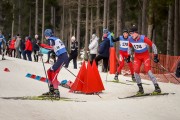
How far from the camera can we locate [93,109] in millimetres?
10203

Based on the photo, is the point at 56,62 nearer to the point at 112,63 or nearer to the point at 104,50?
the point at 104,50

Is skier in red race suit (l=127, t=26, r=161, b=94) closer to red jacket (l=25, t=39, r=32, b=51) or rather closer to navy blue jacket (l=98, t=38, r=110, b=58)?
navy blue jacket (l=98, t=38, r=110, b=58)

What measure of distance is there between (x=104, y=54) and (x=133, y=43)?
23.5 ft

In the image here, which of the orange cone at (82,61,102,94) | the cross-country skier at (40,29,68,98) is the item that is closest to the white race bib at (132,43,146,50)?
the orange cone at (82,61,102,94)

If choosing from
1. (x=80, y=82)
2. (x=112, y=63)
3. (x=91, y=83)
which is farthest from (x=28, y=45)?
(x=91, y=83)

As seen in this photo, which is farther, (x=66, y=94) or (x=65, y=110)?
(x=66, y=94)

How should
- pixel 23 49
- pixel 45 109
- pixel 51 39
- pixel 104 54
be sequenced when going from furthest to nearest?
pixel 23 49 → pixel 104 54 → pixel 51 39 → pixel 45 109

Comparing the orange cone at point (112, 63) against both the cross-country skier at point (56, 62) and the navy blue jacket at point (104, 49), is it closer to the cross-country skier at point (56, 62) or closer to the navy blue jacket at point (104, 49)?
the navy blue jacket at point (104, 49)

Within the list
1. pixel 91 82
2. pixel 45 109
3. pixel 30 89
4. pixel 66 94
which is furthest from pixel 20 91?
pixel 45 109

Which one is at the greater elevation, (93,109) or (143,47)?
(143,47)

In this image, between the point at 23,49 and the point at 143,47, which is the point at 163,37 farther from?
the point at 143,47

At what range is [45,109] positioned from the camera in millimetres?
9781

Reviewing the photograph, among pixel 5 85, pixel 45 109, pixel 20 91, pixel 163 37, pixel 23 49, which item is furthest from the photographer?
pixel 163 37

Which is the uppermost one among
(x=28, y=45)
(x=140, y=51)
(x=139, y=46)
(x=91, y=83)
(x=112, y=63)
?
(x=139, y=46)
